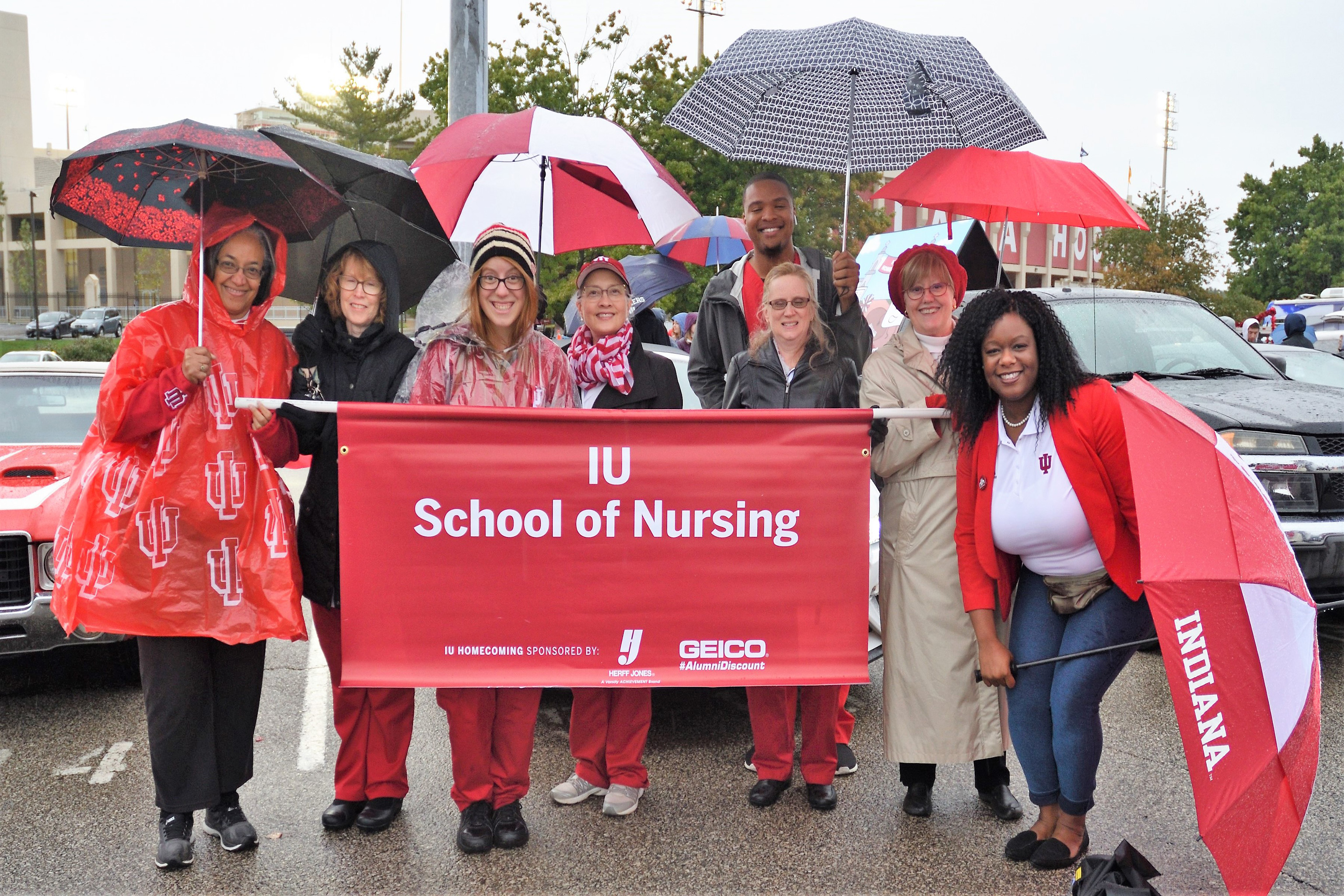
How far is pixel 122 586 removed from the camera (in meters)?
3.64

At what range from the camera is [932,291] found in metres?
4.07

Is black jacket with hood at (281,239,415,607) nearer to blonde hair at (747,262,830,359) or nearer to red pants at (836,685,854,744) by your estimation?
blonde hair at (747,262,830,359)

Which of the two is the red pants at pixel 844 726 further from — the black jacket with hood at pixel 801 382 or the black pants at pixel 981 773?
the black jacket with hood at pixel 801 382

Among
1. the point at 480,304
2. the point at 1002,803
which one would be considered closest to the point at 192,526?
the point at 480,304

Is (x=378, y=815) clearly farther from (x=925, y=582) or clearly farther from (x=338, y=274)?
(x=925, y=582)

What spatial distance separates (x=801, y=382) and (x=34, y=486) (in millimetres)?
3658

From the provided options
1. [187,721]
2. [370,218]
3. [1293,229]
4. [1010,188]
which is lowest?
[187,721]

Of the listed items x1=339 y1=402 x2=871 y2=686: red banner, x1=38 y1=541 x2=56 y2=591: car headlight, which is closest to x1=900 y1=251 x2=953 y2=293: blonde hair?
x1=339 y1=402 x2=871 y2=686: red banner

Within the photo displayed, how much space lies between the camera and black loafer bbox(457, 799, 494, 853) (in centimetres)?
383

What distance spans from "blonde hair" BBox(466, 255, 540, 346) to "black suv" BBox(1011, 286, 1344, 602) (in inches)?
84.2

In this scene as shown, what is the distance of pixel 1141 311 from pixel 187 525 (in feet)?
19.6

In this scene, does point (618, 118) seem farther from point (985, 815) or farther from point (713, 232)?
point (985, 815)

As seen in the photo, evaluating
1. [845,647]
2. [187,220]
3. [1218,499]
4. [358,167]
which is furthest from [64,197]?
[1218,499]

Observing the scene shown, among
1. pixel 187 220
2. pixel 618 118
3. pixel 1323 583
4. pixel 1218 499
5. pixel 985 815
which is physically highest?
pixel 618 118
